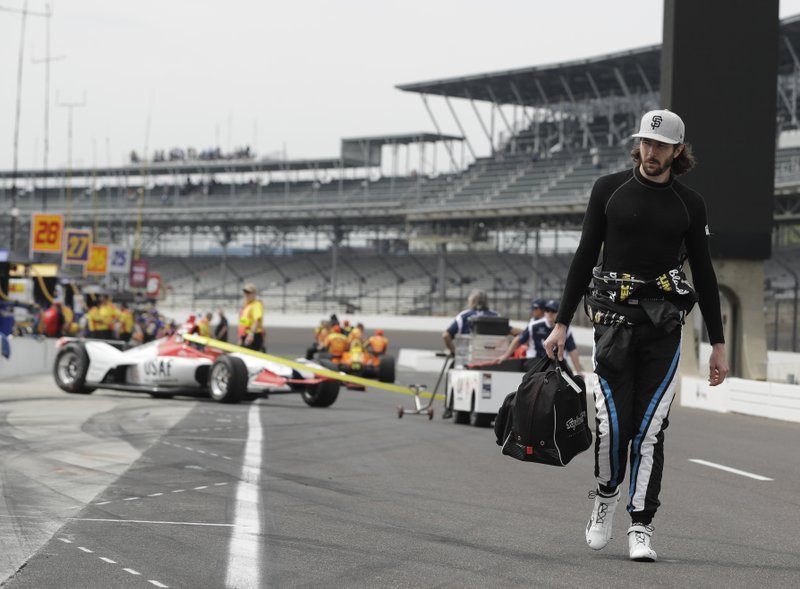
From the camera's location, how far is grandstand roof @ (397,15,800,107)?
58.3 m

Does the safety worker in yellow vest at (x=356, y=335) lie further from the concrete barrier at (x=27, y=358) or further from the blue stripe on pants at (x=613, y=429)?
the blue stripe on pants at (x=613, y=429)

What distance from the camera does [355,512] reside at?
7543 millimetres

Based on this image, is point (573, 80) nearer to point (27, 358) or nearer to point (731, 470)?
point (27, 358)

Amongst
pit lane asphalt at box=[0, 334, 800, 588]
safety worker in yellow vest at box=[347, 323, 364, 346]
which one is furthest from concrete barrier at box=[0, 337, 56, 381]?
pit lane asphalt at box=[0, 334, 800, 588]

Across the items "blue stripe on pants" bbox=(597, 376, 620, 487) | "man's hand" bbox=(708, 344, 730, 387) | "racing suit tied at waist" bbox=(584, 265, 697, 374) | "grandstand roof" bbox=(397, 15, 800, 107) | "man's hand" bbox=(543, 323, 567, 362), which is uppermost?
"grandstand roof" bbox=(397, 15, 800, 107)

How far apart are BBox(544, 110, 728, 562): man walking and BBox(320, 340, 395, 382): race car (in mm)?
22319

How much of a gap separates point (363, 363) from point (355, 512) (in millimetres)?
21856

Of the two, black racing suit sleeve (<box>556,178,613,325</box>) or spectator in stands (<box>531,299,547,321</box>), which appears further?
spectator in stands (<box>531,299,547,321</box>)

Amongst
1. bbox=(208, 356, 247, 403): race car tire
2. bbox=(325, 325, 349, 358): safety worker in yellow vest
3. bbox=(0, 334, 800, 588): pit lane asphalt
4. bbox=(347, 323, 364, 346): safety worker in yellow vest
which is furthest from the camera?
bbox=(347, 323, 364, 346): safety worker in yellow vest

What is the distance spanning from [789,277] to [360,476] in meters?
44.8

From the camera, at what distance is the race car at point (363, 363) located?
94.1ft

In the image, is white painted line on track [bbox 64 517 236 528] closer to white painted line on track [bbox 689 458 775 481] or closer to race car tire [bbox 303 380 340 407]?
white painted line on track [bbox 689 458 775 481]

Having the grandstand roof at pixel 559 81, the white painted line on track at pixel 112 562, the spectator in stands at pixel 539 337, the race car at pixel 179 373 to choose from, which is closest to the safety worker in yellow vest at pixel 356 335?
the race car at pixel 179 373

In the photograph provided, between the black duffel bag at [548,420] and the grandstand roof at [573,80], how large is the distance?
49647 mm
